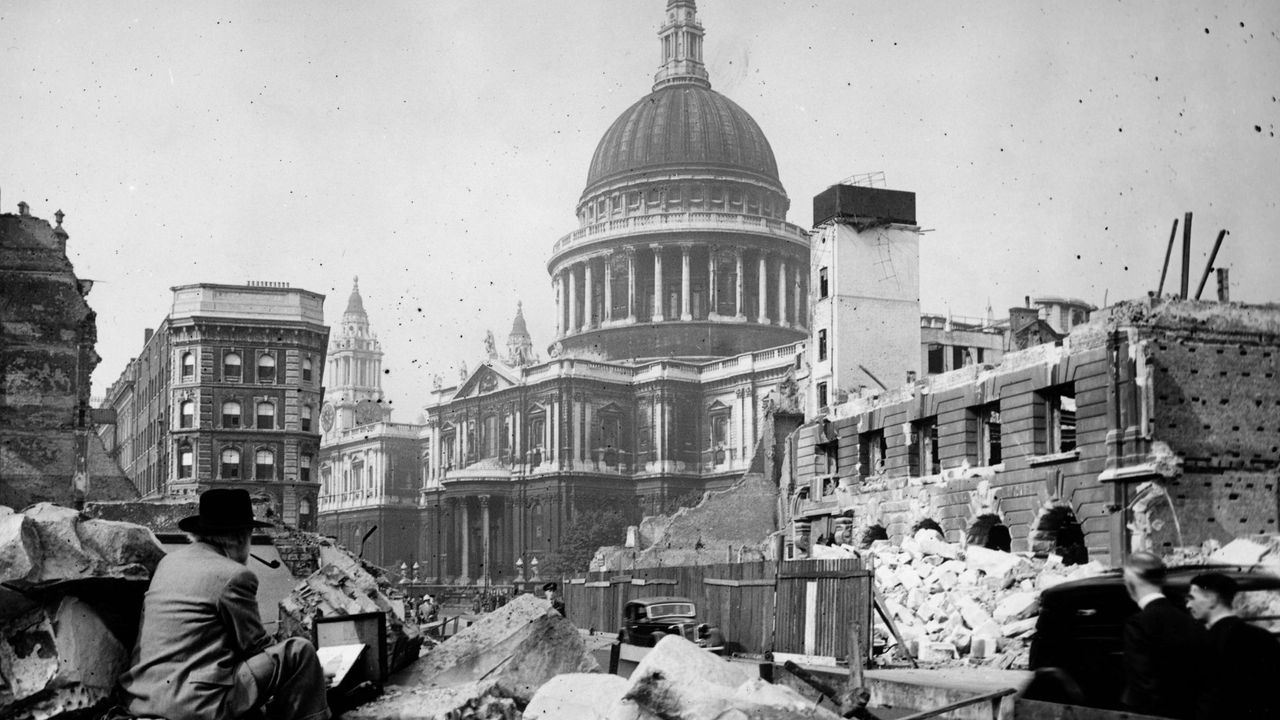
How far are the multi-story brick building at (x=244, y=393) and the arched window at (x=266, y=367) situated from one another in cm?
5

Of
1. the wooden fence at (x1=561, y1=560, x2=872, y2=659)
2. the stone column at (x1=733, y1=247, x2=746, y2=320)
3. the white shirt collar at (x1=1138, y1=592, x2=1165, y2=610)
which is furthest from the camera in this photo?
the stone column at (x1=733, y1=247, x2=746, y2=320)

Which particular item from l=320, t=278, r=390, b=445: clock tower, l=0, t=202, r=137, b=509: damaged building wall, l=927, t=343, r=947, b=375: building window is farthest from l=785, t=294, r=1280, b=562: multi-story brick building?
l=320, t=278, r=390, b=445: clock tower

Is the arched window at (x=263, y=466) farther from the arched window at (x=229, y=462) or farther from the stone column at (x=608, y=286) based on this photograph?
the stone column at (x=608, y=286)

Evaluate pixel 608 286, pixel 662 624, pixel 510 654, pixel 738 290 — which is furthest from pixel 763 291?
pixel 510 654

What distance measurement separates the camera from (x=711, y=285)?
95.1 m

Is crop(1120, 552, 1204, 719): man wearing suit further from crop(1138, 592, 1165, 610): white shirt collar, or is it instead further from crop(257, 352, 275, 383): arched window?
crop(257, 352, 275, 383): arched window

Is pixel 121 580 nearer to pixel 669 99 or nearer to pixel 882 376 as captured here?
pixel 882 376

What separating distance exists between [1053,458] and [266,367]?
4635 centimetres

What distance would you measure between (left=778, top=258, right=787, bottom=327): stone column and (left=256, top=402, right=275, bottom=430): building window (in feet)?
137

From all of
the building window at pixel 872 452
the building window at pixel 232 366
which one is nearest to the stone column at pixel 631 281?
the building window at pixel 232 366

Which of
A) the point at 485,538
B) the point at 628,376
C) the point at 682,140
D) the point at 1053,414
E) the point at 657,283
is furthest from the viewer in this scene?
the point at 682,140

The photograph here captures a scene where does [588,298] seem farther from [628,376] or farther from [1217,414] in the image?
[1217,414]

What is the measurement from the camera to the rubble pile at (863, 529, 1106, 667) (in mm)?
20375

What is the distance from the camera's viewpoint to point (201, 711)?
6648mm
